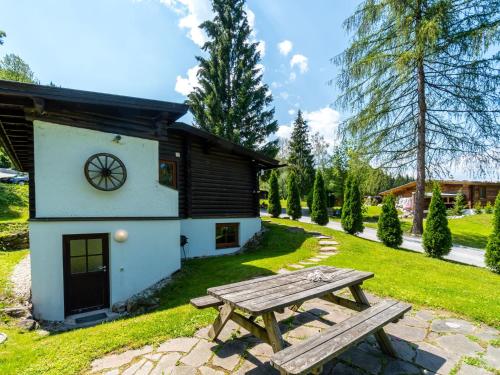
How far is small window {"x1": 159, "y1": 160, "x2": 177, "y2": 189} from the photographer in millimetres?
8461

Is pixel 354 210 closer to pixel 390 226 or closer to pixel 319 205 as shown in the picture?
pixel 390 226

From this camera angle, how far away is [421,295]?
4805 millimetres

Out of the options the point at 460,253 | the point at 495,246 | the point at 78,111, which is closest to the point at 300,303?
the point at 78,111

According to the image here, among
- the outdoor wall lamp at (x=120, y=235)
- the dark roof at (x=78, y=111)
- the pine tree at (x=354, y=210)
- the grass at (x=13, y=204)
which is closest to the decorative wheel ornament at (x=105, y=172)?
the dark roof at (x=78, y=111)

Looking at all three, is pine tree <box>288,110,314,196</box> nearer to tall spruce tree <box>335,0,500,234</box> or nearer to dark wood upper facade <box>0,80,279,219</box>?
tall spruce tree <box>335,0,500,234</box>

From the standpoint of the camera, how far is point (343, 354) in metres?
3.00

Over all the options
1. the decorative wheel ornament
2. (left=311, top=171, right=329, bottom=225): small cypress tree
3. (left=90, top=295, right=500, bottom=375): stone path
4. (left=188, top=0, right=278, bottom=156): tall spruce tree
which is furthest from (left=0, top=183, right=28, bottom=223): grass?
(left=311, top=171, right=329, bottom=225): small cypress tree

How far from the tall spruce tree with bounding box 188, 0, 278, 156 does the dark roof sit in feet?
38.5

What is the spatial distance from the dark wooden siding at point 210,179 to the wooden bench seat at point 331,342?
689cm

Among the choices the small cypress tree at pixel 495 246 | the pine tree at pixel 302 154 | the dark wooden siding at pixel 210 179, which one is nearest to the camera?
the small cypress tree at pixel 495 246

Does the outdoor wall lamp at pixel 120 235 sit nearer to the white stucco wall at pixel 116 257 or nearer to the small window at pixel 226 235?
the white stucco wall at pixel 116 257

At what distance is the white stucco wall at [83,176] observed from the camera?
5.37 meters

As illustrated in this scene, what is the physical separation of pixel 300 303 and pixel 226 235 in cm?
732

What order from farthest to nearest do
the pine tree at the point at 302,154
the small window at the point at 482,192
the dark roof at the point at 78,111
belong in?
the small window at the point at 482,192 → the pine tree at the point at 302,154 → the dark roof at the point at 78,111
